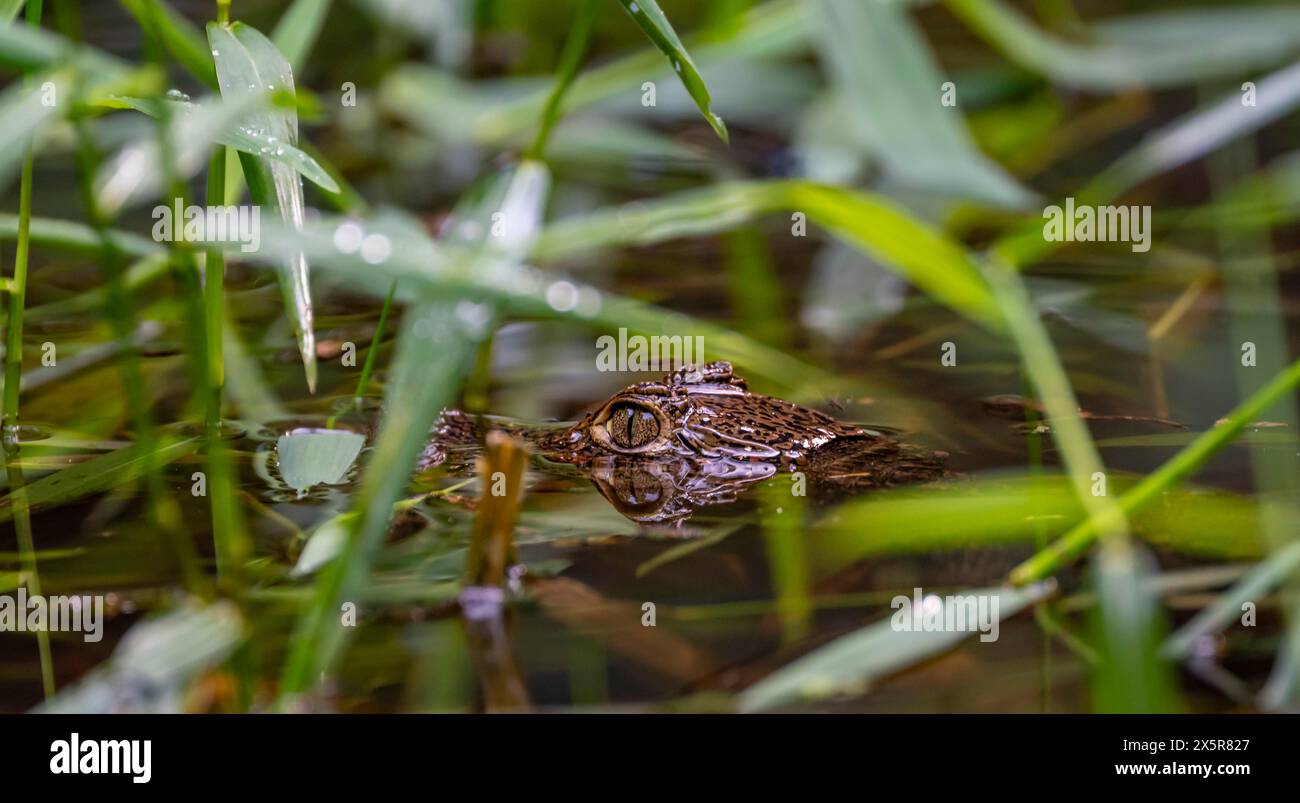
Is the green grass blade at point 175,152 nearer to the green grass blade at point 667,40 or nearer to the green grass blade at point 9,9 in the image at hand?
the green grass blade at point 9,9

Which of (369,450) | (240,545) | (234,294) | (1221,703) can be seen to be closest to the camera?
(1221,703)

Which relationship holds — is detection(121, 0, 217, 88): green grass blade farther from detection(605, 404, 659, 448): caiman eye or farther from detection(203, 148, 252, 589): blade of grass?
detection(605, 404, 659, 448): caiman eye

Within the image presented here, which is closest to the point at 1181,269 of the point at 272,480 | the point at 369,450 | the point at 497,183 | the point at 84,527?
the point at 497,183

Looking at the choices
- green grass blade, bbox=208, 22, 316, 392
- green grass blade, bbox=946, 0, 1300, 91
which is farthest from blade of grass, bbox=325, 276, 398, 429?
green grass blade, bbox=946, 0, 1300, 91

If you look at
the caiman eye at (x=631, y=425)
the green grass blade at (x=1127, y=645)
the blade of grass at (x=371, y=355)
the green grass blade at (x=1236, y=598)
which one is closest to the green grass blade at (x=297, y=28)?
the blade of grass at (x=371, y=355)

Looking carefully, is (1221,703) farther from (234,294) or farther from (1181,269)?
(234,294)
